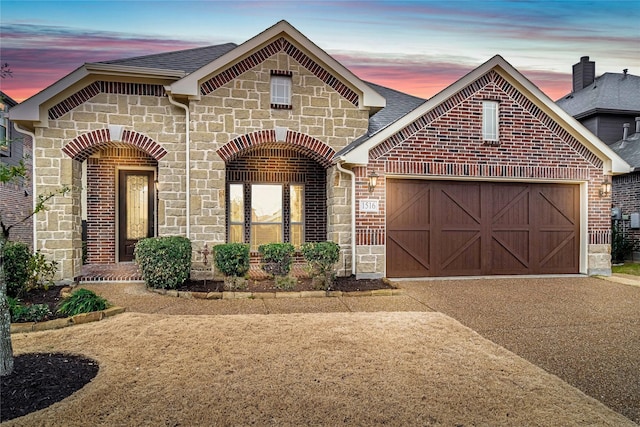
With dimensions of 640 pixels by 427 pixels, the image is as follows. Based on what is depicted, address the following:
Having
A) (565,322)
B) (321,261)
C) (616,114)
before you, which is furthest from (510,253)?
(616,114)

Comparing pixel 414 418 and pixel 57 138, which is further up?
pixel 57 138

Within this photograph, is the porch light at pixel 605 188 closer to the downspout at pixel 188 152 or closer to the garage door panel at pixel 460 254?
the garage door panel at pixel 460 254

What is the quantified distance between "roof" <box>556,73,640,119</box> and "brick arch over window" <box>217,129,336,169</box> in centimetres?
1501

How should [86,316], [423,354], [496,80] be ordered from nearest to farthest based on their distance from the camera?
[423,354]
[86,316]
[496,80]

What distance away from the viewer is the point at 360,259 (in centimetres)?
912

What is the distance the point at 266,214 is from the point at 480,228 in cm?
580

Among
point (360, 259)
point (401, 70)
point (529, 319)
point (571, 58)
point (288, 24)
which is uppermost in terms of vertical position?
point (571, 58)

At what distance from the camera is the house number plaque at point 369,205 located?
914cm

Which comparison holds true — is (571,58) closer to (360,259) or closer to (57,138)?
(360,259)

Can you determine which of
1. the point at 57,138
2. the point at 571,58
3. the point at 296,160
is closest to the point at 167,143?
the point at 57,138

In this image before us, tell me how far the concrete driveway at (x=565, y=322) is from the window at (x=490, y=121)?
11.4 feet

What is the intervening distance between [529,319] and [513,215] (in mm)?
4596

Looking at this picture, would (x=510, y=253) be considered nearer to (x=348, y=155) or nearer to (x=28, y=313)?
Result: (x=348, y=155)

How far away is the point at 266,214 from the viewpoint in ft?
38.2
